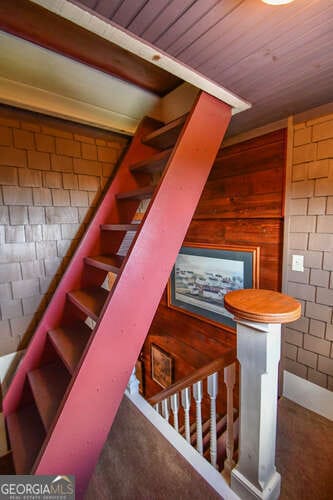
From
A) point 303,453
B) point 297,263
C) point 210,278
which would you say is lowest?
point 303,453

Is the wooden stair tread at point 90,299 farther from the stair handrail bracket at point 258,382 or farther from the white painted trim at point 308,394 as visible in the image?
the white painted trim at point 308,394

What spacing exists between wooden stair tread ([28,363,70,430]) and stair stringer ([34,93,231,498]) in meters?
0.16

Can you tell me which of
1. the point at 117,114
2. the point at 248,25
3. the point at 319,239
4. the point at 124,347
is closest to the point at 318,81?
the point at 248,25

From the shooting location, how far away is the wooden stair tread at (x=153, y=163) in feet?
4.32

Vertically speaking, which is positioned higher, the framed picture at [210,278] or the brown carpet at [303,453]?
the framed picture at [210,278]

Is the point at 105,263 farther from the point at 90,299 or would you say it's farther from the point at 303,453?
the point at 303,453

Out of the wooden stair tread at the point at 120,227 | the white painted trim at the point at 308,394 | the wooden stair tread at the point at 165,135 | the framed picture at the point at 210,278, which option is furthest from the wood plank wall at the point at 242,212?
the wooden stair tread at the point at 120,227

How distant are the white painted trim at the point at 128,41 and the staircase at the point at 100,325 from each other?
81 millimetres

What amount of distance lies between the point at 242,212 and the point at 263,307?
1.29 meters

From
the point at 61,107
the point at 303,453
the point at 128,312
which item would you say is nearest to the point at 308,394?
the point at 303,453

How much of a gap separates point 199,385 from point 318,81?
6.31ft

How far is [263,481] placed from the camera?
109cm

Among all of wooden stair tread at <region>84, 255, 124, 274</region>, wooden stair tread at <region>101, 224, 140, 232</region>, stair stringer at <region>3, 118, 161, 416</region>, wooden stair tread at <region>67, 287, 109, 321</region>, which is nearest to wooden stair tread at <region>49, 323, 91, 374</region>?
stair stringer at <region>3, 118, 161, 416</region>

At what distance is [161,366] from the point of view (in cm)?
326
